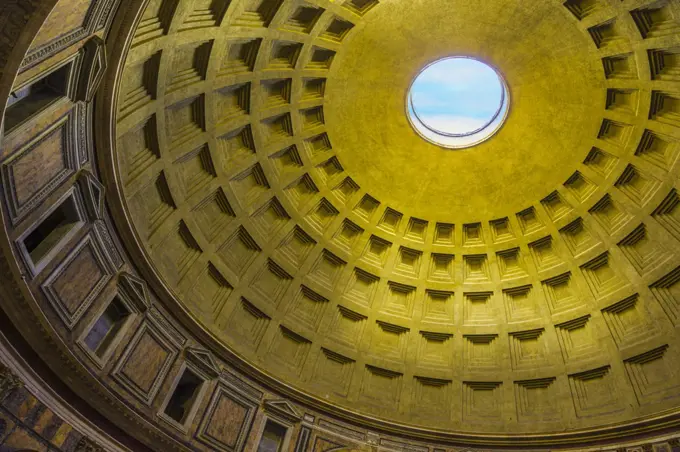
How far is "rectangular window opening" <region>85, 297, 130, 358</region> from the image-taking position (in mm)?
15031

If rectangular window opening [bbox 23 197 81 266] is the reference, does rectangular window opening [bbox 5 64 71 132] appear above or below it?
above

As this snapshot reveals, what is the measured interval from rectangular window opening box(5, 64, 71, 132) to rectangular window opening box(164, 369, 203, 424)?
30.2 feet

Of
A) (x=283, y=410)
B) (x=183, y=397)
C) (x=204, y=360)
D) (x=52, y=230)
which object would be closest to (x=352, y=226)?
(x=283, y=410)

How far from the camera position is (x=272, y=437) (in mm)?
19250

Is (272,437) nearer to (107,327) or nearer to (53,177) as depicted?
(107,327)

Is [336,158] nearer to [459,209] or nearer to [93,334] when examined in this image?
[459,209]

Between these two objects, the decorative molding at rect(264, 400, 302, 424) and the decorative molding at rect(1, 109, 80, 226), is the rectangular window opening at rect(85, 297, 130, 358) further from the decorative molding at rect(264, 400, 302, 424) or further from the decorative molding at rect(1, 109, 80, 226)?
the decorative molding at rect(264, 400, 302, 424)

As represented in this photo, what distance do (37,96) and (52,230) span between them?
141 inches

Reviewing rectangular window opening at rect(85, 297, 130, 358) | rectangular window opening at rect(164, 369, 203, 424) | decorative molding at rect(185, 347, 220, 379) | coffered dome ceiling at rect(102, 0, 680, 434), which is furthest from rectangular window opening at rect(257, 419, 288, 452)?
rectangular window opening at rect(85, 297, 130, 358)

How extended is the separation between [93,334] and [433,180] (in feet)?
50.3

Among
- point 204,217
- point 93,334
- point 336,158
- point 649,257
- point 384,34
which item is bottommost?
point 93,334

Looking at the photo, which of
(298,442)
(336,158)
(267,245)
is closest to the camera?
(298,442)

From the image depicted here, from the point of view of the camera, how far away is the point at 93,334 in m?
15.2

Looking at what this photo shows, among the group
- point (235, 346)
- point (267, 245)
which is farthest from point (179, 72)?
point (235, 346)
